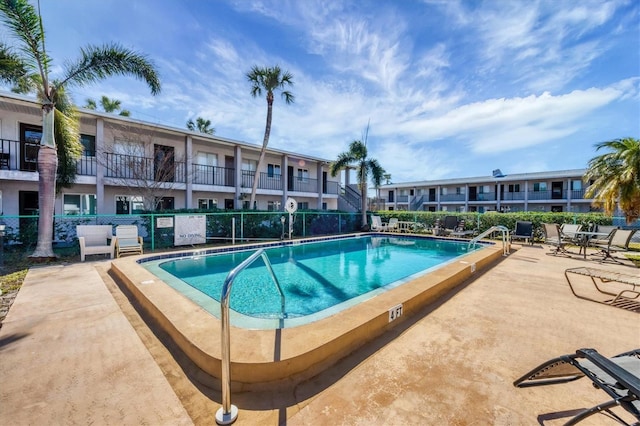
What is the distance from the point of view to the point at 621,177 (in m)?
11.0

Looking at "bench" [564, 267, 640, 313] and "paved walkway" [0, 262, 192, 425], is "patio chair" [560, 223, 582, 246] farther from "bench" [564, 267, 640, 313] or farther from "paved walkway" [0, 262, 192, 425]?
"paved walkway" [0, 262, 192, 425]

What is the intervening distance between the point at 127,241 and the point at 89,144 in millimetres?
8111

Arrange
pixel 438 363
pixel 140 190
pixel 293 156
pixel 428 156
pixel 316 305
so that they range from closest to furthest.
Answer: pixel 438 363 → pixel 316 305 → pixel 140 190 → pixel 293 156 → pixel 428 156

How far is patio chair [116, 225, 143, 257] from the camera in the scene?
28.7ft

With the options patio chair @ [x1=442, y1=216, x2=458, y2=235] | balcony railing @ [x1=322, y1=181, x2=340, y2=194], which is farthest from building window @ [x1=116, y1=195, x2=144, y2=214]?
patio chair @ [x1=442, y1=216, x2=458, y2=235]

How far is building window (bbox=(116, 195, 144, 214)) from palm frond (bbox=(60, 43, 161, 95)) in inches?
288

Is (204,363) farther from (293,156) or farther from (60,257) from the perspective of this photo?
(293,156)

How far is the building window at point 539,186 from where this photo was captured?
29275 mm

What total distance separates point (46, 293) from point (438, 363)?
6721 millimetres

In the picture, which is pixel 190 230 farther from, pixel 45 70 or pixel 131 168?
pixel 45 70

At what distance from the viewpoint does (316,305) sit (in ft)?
17.6

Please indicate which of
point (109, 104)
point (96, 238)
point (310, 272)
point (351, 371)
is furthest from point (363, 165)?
point (109, 104)

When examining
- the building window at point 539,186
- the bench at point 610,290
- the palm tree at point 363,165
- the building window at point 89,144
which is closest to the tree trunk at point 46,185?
the building window at point 89,144

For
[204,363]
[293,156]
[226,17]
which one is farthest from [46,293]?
[293,156]
